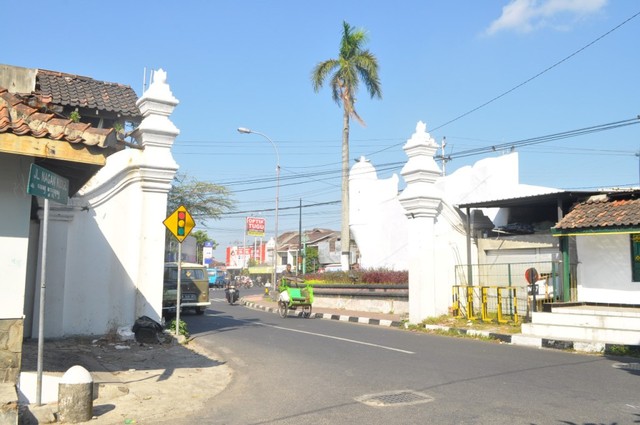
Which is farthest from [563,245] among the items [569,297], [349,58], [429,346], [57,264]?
[349,58]

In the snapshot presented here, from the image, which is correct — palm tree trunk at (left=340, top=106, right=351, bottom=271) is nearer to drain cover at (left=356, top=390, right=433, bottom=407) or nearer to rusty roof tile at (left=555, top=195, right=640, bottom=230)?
rusty roof tile at (left=555, top=195, right=640, bottom=230)

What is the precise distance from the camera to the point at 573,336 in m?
12.3

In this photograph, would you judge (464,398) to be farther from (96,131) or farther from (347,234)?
(347,234)

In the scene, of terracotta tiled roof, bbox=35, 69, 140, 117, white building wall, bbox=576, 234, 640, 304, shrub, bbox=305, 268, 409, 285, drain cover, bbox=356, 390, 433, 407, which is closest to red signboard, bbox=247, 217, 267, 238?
shrub, bbox=305, 268, 409, 285

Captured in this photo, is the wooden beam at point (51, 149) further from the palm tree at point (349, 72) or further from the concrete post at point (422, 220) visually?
the palm tree at point (349, 72)

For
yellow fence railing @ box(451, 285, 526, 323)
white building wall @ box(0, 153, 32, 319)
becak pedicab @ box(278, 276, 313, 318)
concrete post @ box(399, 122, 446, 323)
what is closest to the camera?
white building wall @ box(0, 153, 32, 319)

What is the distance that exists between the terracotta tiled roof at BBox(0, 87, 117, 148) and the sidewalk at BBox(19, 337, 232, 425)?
295cm

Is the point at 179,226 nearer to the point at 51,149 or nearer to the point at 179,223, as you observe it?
the point at 179,223

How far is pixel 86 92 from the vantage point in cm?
1631

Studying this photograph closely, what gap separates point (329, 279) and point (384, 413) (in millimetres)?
21392

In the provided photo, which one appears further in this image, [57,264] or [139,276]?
[139,276]

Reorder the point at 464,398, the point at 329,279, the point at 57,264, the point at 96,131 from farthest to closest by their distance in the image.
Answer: the point at 329,279, the point at 57,264, the point at 464,398, the point at 96,131

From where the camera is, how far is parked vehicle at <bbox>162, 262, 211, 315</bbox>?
61.3 feet

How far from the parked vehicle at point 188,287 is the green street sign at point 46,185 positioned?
41.4 ft
